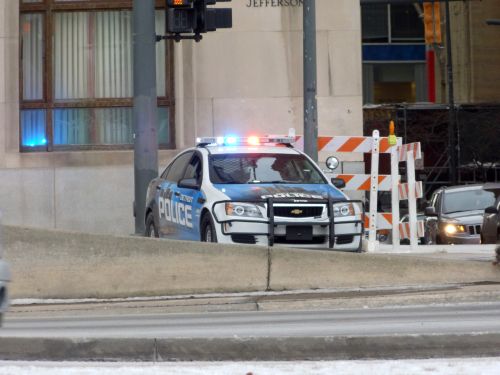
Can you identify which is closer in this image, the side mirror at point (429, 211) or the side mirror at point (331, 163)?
the side mirror at point (331, 163)

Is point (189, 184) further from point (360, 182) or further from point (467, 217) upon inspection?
point (467, 217)

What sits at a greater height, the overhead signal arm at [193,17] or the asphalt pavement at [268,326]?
the overhead signal arm at [193,17]

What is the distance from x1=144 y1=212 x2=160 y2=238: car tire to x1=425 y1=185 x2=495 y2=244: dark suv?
8148mm

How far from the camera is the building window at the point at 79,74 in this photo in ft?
84.4

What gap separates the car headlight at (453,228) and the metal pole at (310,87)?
5.91 m

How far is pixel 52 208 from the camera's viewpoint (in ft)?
82.7

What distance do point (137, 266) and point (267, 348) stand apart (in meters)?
5.20

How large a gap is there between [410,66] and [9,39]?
54.1m

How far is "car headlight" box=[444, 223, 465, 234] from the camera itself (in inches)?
966

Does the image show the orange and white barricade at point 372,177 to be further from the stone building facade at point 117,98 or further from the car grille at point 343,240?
the stone building facade at point 117,98

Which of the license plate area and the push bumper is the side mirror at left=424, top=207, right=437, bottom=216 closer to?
the push bumper

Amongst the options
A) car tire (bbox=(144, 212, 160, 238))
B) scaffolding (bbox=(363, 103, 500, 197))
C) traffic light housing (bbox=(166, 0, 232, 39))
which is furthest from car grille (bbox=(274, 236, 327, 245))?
scaffolding (bbox=(363, 103, 500, 197))

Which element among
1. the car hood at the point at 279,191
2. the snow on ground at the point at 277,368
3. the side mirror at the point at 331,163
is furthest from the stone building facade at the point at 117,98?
the snow on ground at the point at 277,368

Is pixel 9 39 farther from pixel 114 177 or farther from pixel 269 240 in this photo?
pixel 269 240
